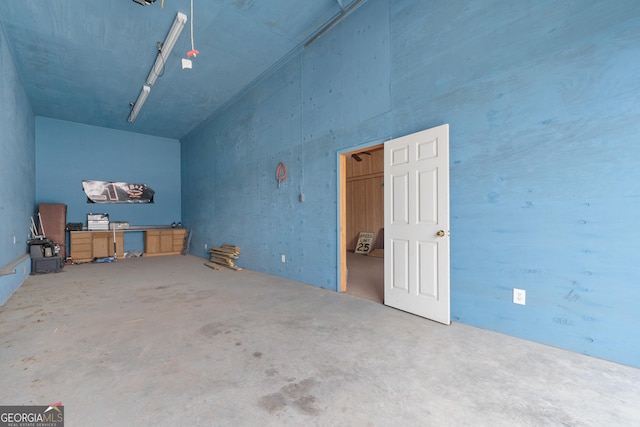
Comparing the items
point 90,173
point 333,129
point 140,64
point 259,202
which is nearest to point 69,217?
point 90,173

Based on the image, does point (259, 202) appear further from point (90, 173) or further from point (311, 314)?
point (90, 173)

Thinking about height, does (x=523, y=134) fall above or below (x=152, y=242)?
above

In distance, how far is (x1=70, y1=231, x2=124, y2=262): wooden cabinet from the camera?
727 cm

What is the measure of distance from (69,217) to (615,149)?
432 inches

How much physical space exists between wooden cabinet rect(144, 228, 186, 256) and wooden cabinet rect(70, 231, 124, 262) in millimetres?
907

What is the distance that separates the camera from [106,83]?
5.64 m

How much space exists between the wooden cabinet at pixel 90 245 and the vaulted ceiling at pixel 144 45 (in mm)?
3275

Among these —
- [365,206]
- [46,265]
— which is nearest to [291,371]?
[46,265]

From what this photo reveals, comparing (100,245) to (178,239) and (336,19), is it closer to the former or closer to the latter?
(178,239)

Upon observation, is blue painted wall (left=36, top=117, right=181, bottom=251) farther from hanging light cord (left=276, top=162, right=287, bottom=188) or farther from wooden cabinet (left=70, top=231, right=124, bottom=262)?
hanging light cord (left=276, top=162, right=287, bottom=188)

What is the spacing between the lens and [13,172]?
4750 millimetres

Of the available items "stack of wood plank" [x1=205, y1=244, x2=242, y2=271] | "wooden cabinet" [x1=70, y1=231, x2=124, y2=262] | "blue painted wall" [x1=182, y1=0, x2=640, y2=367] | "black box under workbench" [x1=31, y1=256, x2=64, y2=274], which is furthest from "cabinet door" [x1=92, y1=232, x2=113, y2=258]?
"blue painted wall" [x1=182, y1=0, x2=640, y2=367]

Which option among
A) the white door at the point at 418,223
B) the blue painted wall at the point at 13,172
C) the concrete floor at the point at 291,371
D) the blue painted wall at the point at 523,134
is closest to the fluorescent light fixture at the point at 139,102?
the blue painted wall at the point at 13,172

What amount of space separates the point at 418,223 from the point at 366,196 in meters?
5.83
